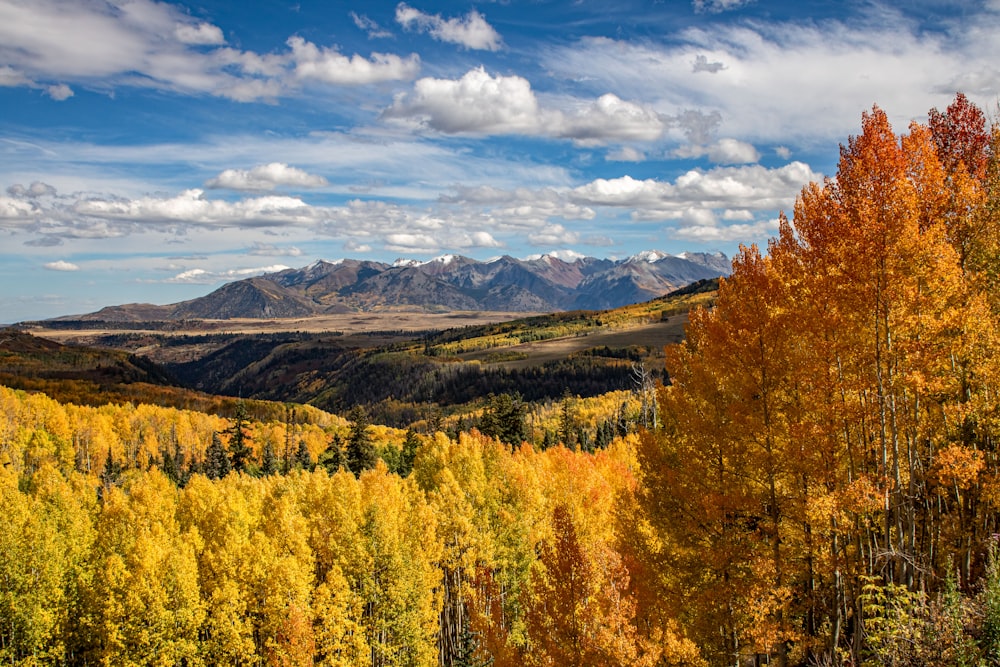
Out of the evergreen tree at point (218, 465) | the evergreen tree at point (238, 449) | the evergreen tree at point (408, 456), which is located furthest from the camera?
the evergreen tree at point (238, 449)

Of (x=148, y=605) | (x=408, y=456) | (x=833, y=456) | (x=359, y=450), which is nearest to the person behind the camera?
(x=833, y=456)

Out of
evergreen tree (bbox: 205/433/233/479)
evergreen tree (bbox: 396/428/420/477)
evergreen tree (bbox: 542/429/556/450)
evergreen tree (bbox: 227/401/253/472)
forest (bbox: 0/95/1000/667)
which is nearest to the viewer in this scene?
forest (bbox: 0/95/1000/667)

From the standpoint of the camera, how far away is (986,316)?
15.7 meters

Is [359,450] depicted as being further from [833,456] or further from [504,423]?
[833,456]

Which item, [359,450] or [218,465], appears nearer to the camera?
[359,450]

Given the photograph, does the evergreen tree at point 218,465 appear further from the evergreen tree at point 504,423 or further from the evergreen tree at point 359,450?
the evergreen tree at point 504,423

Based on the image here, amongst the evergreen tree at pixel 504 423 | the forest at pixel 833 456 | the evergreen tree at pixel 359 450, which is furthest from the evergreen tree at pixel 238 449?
the forest at pixel 833 456

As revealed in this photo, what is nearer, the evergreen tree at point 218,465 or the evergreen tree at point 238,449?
the evergreen tree at point 218,465

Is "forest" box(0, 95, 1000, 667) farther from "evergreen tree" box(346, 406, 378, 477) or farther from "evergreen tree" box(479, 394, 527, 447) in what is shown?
"evergreen tree" box(479, 394, 527, 447)

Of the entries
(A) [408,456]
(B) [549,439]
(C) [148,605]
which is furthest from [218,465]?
(B) [549,439]

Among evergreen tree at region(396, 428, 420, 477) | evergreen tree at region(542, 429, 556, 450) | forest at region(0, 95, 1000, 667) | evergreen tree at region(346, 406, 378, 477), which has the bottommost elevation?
evergreen tree at region(542, 429, 556, 450)

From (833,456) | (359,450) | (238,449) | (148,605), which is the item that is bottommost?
(148,605)

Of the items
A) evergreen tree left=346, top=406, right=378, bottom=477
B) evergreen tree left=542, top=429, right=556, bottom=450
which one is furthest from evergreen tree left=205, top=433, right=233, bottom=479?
evergreen tree left=542, top=429, right=556, bottom=450

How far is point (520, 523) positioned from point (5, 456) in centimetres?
8981
